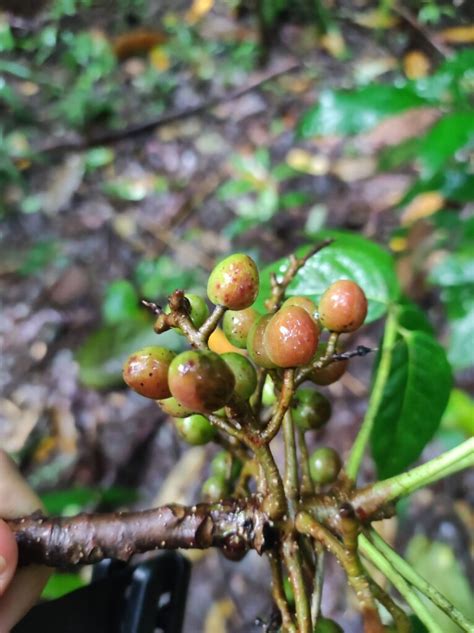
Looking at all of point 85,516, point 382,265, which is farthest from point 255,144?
point 85,516

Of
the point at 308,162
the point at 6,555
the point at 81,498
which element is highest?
the point at 6,555

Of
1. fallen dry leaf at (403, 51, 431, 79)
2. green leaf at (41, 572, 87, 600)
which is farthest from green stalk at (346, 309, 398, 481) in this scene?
fallen dry leaf at (403, 51, 431, 79)

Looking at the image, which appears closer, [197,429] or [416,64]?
[197,429]

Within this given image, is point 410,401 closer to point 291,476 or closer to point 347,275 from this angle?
point 347,275

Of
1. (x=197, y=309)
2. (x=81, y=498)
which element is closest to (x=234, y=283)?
(x=197, y=309)

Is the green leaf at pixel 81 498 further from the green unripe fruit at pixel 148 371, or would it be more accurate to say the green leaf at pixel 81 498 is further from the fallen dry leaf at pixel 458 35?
the fallen dry leaf at pixel 458 35
